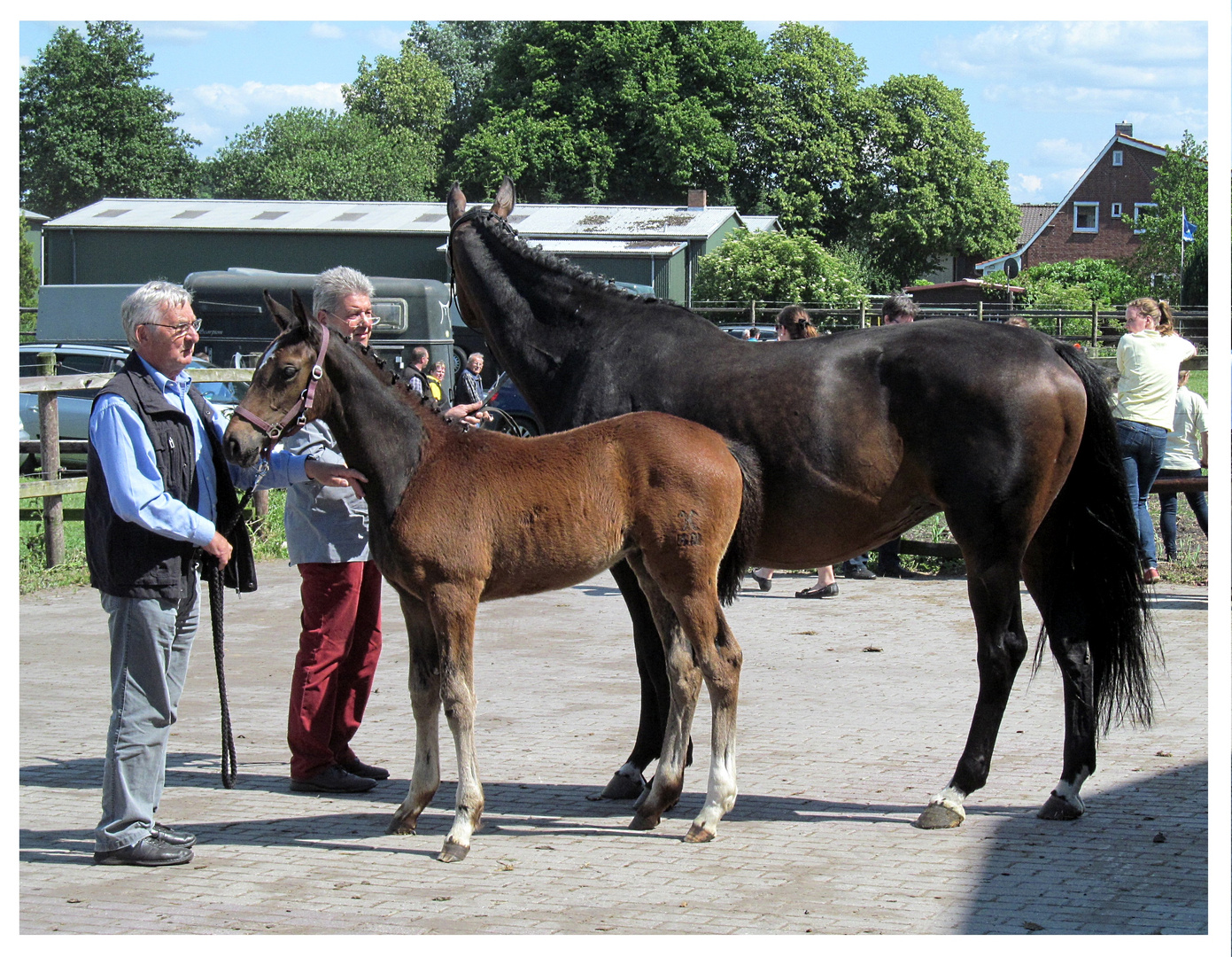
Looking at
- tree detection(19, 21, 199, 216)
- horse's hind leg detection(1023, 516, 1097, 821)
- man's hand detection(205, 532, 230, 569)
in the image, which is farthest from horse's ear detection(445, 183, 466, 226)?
tree detection(19, 21, 199, 216)

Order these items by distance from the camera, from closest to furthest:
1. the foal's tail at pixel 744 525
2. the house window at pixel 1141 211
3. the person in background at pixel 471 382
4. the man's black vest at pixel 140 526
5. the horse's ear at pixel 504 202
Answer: the man's black vest at pixel 140 526 < the foal's tail at pixel 744 525 < the horse's ear at pixel 504 202 < the person in background at pixel 471 382 < the house window at pixel 1141 211

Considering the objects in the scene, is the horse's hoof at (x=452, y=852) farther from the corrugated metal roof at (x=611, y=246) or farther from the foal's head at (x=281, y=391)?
the corrugated metal roof at (x=611, y=246)

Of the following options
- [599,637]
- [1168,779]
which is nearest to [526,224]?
[599,637]

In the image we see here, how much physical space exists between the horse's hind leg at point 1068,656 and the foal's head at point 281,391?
9.93ft

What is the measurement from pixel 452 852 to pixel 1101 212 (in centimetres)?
6448

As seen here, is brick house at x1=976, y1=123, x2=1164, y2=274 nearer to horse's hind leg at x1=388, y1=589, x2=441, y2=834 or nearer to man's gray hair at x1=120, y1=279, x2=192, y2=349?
horse's hind leg at x1=388, y1=589, x2=441, y2=834

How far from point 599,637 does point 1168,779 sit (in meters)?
4.16

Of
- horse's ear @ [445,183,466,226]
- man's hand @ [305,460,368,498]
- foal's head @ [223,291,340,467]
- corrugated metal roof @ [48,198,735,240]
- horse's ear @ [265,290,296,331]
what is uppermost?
corrugated metal roof @ [48,198,735,240]

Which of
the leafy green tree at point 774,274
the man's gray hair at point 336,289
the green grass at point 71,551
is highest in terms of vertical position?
the leafy green tree at point 774,274

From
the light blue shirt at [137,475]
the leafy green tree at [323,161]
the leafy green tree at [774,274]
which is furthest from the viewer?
the leafy green tree at [323,161]

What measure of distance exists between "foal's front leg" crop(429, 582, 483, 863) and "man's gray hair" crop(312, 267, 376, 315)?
1422 mm

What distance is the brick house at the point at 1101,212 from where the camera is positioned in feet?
200

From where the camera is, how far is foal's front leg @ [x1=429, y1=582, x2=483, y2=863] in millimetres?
4367

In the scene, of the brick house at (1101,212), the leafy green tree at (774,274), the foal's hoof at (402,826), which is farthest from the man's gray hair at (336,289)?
the brick house at (1101,212)
